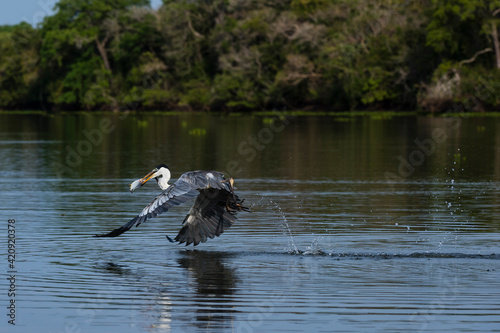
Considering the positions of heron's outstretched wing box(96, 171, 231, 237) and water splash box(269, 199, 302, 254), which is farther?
water splash box(269, 199, 302, 254)

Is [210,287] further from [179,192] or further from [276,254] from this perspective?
[276,254]

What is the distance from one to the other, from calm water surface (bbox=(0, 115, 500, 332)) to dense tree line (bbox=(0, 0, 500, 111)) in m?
38.1

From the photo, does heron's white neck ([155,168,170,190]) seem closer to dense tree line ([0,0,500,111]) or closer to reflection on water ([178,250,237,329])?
reflection on water ([178,250,237,329])

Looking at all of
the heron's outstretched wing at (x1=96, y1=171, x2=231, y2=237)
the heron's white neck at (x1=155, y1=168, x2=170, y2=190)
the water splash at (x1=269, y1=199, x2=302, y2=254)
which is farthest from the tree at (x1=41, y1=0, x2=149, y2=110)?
the heron's outstretched wing at (x1=96, y1=171, x2=231, y2=237)

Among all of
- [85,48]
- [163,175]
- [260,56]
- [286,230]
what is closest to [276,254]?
[163,175]

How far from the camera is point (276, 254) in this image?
12.9 metres

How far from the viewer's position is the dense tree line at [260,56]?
64.1 metres

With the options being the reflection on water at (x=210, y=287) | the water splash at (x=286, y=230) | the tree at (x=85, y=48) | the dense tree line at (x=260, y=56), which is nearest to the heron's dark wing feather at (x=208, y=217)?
the reflection on water at (x=210, y=287)

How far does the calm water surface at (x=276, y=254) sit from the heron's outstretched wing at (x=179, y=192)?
658mm

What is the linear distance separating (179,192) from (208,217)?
125cm

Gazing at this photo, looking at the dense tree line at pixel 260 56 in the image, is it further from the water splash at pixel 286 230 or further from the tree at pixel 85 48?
the water splash at pixel 286 230

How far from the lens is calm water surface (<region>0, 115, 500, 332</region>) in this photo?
31.3 ft

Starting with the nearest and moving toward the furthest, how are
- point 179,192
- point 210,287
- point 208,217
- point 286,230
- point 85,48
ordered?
1. point 210,287
2. point 179,192
3. point 208,217
4. point 286,230
5. point 85,48

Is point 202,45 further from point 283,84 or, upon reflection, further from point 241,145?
point 241,145
